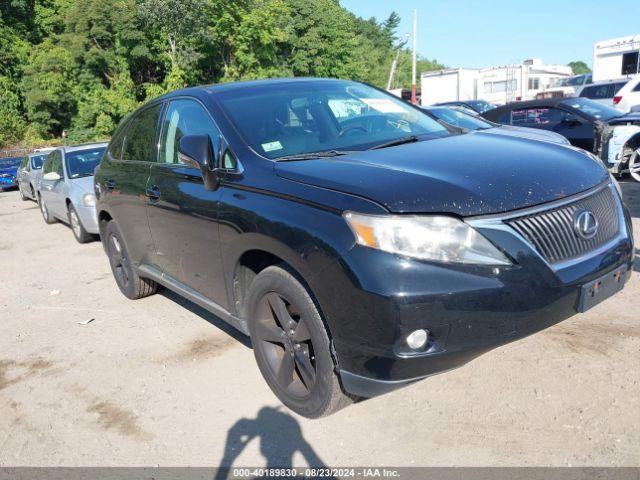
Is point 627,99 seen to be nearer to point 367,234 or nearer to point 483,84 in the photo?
point 367,234

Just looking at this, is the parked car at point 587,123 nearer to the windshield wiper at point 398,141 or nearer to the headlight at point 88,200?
the windshield wiper at point 398,141

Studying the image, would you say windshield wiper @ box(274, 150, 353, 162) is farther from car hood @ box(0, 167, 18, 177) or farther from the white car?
car hood @ box(0, 167, 18, 177)

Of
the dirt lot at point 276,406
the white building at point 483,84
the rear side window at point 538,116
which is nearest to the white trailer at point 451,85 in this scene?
the white building at point 483,84

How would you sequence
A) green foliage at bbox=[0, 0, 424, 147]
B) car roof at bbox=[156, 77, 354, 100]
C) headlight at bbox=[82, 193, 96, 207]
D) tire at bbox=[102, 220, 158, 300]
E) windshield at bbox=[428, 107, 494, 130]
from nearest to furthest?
car roof at bbox=[156, 77, 354, 100] < tire at bbox=[102, 220, 158, 300] < headlight at bbox=[82, 193, 96, 207] < windshield at bbox=[428, 107, 494, 130] < green foliage at bbox=[0, 0, 424, 147]

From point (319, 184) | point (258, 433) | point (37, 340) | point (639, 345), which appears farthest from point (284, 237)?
point (37, 340)

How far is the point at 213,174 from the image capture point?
325 centimetres

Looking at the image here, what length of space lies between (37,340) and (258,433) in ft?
8.45

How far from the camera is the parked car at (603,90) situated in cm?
1819

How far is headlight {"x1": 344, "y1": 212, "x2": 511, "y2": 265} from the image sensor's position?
237 centimetres

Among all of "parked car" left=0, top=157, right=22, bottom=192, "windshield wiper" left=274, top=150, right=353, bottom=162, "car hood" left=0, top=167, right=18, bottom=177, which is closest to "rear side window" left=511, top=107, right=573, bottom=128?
"windshield wiper" left=274, top=150, right=353, bottom=162

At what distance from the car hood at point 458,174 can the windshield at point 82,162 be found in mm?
6810

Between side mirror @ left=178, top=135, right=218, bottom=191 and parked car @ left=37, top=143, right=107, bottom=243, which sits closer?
side mirror @ left=178, top=135, right=218, bottom=191

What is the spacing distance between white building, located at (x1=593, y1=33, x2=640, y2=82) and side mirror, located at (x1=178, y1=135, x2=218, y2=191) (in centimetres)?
2400

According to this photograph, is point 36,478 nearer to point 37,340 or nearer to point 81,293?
point 37,340
